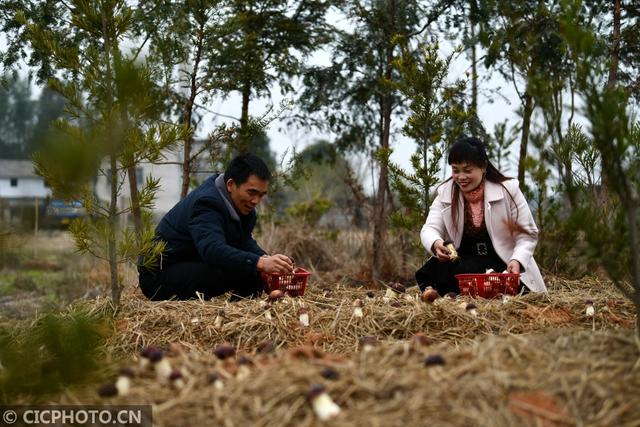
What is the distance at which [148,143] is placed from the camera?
162 inches

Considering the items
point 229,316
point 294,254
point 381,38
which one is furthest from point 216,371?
point 294,254

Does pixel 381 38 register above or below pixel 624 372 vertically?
above

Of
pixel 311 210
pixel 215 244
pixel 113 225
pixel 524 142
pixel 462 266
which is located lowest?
pixel 462 266

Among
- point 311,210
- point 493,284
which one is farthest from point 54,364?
point 311,210

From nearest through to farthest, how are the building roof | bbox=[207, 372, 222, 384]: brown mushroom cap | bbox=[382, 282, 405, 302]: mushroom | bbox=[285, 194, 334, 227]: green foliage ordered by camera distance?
1. bbox=[207, 372, 222, 384]: brown mushroom cap
2. bbox=[382, 282, 405, 302]: mushroom
3. bbox=[285, 194, 334, 227]: green foliage
4. the building roof

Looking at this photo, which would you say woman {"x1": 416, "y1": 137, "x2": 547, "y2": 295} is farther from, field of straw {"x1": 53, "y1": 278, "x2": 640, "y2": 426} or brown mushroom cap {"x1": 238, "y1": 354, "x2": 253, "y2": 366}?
brown mushroom cap {"x1": 238, "y1": 354, "x2": 253, "y2": 366}

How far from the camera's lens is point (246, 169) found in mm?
4816

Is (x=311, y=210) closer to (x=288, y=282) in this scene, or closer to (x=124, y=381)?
(x=288, y=282)

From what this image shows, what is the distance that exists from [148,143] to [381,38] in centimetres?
399

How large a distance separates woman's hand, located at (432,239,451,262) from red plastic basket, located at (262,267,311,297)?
0.91 m

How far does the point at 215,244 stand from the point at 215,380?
240 cm

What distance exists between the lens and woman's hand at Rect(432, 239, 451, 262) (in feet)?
16.2

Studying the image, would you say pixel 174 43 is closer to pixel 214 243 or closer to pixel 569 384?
pixel 214 243

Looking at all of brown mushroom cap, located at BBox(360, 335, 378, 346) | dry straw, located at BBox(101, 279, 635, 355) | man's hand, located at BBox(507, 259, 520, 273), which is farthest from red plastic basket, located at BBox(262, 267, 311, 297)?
man's hand, located at BBox(507, 259, 520, 273)
